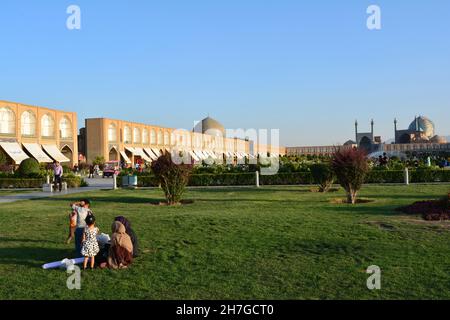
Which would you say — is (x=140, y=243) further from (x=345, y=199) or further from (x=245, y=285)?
(x=345, y=199)

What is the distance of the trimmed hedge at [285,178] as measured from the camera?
22.3 metres

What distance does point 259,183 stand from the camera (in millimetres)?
23438

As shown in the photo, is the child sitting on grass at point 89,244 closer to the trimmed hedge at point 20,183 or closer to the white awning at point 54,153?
the trimmed hedge at point 20,183

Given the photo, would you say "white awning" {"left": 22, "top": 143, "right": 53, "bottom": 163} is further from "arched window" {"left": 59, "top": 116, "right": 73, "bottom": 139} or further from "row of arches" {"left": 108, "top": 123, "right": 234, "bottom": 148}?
"row of arches" {"left": 108, "top": 123, "right": 234, "bottom": 148}

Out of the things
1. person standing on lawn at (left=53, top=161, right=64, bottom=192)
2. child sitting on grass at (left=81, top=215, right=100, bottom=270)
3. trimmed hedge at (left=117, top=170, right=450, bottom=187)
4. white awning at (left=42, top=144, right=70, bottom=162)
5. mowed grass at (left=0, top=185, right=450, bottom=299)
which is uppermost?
white awning at (left=42, top=144, right=70, bottom=162)

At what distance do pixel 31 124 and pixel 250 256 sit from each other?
135 ft

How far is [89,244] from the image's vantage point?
6.29 meters

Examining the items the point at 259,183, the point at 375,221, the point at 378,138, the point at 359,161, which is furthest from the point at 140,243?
the point at 378,138

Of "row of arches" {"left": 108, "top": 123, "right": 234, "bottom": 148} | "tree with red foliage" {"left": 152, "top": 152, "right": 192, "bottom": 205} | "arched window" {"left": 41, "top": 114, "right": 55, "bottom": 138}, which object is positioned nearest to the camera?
"tree with red foliage" {"left": 152, "top": 152, "right": 192, "bottom": 205}

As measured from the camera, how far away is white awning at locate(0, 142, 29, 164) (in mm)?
39006

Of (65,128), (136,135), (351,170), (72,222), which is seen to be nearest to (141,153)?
(136,135)

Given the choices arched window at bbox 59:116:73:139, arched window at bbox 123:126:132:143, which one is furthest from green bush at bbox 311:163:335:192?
arched window at bbox 123:126:132:143

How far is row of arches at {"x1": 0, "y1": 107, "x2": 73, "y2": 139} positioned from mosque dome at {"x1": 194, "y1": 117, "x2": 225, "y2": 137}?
39.5 meters

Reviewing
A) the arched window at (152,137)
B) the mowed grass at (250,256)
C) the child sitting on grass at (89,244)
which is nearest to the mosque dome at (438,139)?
the arched window at (152,137)
